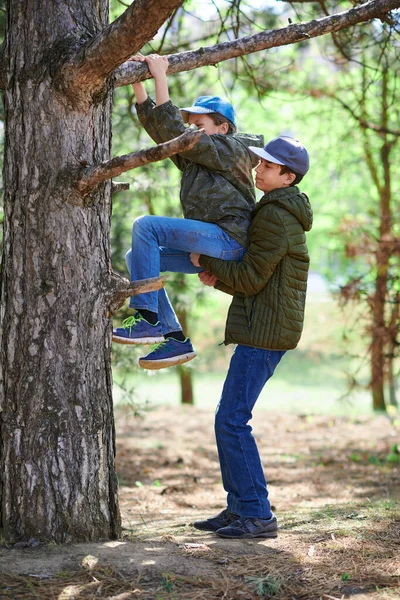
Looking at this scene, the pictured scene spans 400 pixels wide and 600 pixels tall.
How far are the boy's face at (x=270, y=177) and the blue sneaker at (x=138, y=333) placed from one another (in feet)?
3.21

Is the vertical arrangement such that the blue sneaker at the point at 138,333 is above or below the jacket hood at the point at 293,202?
below

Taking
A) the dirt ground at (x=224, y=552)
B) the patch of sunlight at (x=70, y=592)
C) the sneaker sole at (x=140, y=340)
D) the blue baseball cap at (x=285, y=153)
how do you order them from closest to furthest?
the patch of sunlight at (x=70, y=592) < the dirt ground at (x=224, y=552) < the sneaker sole at (x=140, y=340) < the blue baseball cap at (x=285, y=153)

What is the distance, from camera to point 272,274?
3.79 meters

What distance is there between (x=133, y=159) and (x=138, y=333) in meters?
0.93

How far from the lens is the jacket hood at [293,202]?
3.77 m

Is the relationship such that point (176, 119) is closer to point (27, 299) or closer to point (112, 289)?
point (112, 289)

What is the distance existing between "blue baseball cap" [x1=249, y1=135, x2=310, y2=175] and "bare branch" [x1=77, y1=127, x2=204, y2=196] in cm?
77

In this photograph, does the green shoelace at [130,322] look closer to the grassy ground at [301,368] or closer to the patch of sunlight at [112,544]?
the patch of sunlight at [112,544]

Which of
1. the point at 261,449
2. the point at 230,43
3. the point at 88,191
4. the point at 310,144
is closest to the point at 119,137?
the point at 261,449

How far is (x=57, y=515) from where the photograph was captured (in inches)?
130

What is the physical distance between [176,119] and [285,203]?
72 cm

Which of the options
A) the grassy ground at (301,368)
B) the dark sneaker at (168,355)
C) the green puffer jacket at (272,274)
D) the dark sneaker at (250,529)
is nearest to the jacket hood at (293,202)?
the green puffer jacket at (272,274)

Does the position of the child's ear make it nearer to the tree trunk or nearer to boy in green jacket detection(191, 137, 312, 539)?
boy in green jacket detection(191, 137, 312, 539)

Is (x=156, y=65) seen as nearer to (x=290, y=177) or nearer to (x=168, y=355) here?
(x=290, y=177)
